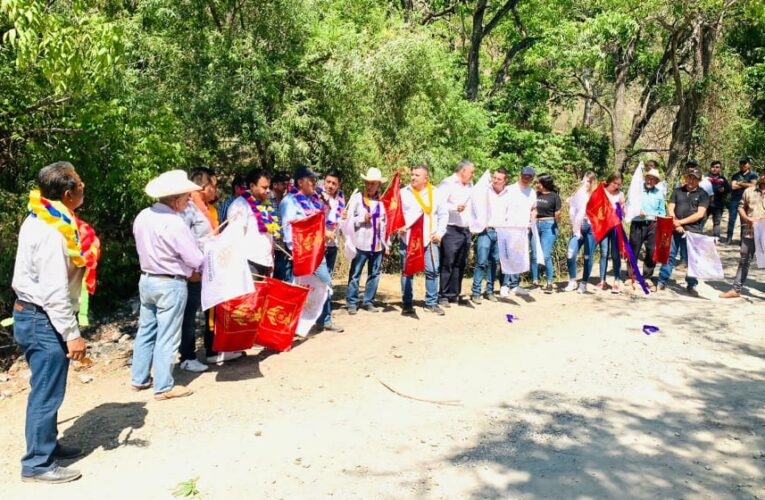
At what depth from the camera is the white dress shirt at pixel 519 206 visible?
8969 millimetres

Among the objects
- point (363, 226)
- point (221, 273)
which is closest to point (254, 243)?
point (221, 273)

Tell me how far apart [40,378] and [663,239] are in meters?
8.45

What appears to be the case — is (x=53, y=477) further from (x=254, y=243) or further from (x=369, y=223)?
(x=369, y=223)

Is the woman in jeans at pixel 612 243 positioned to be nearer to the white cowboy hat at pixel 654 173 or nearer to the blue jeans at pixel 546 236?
the white cowboy hat at pixel 654 173

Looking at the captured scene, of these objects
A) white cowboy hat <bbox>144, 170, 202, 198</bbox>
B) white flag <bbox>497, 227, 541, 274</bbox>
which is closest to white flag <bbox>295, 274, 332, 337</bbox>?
white cowboy hat <bbox>144, 170, 202, 198</bbox>

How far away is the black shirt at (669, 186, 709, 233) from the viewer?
9.30m

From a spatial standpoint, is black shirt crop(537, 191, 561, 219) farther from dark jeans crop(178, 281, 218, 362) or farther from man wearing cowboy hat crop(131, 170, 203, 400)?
man wearing cowboy hat crop(131, 170, 203, 400)

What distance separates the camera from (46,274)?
13.1 ft

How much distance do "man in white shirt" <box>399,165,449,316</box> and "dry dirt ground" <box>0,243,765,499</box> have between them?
72cm

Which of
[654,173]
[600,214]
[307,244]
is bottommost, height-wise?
[307,244]

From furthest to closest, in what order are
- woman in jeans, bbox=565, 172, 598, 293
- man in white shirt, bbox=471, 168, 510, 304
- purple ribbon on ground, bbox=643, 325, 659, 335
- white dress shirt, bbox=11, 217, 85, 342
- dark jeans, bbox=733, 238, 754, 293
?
woman in jeans, bbox=565, 172, 598, 293
dark jeans, bbox=733, 238, 754, 293
man in white shirt, bbox=471, 168, 510, 304
purple ribbon on ground, bbox=643, 325, 659, 335
white dress shirt, bbox=11, 217, 85, 342

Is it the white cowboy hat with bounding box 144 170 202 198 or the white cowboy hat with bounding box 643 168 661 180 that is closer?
the white cowboy hat with bounding box 144 170 202 198

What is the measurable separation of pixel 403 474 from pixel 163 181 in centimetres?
291

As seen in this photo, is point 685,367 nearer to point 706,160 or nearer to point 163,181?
point 163,181
